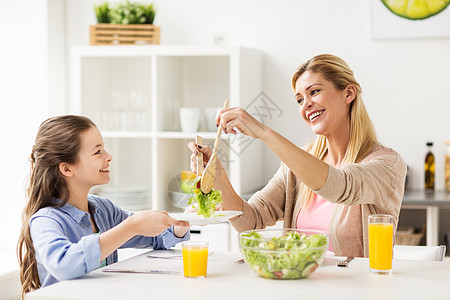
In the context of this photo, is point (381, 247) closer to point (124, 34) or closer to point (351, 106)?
point (351, 106)

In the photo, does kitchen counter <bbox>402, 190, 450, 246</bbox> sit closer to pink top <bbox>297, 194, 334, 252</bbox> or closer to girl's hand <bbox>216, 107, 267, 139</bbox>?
pink top <bbox>297, 194, 334, 252</bbox>

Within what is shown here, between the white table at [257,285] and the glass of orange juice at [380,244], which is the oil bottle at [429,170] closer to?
the white table at [257,285]

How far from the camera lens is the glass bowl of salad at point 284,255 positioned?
1.62 m

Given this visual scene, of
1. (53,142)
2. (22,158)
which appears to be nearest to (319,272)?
(53,142)

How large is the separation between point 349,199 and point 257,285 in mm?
548

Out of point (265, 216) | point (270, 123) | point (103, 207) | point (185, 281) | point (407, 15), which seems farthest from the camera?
point (270, 123)

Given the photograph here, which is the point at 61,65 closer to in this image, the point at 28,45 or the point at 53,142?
the point at 28,45

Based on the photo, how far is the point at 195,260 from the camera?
66.4 inches

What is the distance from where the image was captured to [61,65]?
4.25 meters

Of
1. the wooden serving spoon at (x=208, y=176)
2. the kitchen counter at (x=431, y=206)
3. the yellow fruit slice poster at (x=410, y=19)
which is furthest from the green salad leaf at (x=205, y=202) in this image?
the yellow fruit slice poster at (x=410, y=19)

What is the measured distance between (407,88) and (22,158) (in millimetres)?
2390

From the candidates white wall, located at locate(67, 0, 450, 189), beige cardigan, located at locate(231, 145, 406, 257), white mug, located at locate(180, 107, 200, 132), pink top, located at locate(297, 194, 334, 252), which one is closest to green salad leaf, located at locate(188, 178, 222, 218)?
beige cardigan, located at locate(231, 145, 406, 257)

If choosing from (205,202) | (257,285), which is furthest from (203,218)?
(257,285)

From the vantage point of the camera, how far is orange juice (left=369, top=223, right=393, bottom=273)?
5.62 feet
